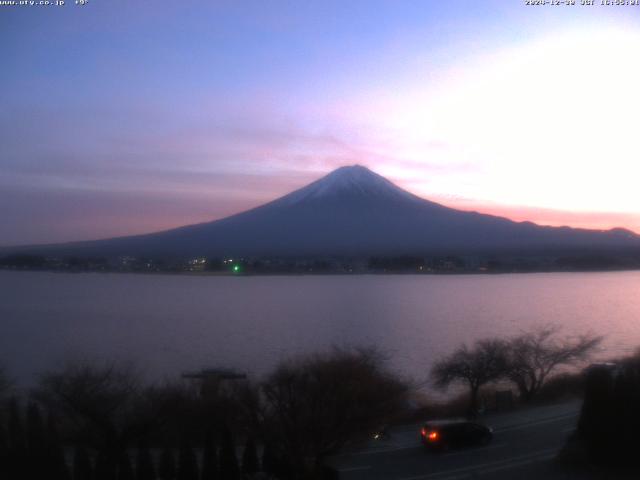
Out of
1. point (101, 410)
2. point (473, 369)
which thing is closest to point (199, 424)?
point (101, 410)

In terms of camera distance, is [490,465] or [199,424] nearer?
[490,465]

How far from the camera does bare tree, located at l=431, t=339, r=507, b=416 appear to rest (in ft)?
33.6

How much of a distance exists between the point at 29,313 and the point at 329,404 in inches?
632

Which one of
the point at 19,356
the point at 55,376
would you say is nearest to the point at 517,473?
the point at 55,376

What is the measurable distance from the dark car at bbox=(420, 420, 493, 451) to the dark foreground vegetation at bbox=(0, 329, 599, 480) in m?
0.43

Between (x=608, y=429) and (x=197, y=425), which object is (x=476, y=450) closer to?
(x=608, y=429)

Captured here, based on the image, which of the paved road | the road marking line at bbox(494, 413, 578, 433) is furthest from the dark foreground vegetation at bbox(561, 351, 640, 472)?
the road marking line at bbox(494, 413, 578, 433)

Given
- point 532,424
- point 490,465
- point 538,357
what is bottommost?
point 532,424

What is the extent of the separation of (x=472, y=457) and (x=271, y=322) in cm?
1174

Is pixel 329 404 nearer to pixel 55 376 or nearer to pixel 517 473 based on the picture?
pixel 517 473

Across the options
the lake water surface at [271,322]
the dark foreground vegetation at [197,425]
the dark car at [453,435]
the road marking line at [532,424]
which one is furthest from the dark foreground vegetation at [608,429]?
the lake water surface at [271,322]

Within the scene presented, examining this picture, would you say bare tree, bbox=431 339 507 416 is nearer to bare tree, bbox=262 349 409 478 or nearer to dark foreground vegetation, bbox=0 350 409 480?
dark foreground vegetation, bbox=0 350 409 480

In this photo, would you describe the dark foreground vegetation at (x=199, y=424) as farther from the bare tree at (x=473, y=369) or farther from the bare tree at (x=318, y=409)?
the bare tree at (x=473, y=369)

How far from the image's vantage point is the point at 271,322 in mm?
18125
